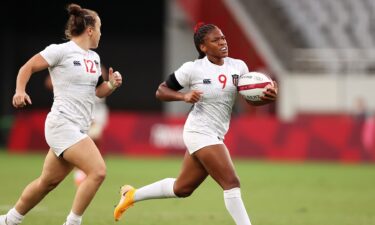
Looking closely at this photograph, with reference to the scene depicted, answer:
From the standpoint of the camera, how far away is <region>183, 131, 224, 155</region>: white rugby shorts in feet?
31.6

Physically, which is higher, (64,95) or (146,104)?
(64,95)

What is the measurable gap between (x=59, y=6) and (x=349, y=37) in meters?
10.4

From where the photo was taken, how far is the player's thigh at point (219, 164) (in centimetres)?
950

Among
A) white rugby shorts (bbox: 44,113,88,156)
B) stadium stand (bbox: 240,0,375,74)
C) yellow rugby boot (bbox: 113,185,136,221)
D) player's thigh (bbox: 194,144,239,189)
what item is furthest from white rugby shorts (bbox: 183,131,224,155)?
stadium stand (bbox: 240,0,375,74)

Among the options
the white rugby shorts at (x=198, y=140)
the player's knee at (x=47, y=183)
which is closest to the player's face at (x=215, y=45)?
the white rugby shorts at (x=198, y=140)

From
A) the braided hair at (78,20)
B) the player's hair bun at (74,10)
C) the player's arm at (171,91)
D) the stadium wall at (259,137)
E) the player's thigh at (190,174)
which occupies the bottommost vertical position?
the stadium wall at (259,137)

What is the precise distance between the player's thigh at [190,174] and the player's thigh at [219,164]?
0.26 metres

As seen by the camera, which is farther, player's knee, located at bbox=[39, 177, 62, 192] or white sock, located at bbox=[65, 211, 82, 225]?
player's knee, located at bbox=[39, 177, 62, 192]

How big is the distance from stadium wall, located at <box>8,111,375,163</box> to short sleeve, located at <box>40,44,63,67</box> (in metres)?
15.3

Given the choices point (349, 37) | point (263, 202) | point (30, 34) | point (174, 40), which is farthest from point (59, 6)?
point (263, 202)

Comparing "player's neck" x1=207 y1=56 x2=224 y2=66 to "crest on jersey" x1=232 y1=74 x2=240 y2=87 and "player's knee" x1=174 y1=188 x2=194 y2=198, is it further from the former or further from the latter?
"player's knee" x1=174 y1=188 x2=194 y2=198

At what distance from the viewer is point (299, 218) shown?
1226 cm

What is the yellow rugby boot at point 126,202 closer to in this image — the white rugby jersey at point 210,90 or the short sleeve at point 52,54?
the white rugby jersey at point 210,90

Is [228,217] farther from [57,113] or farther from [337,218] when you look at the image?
[57,113]
